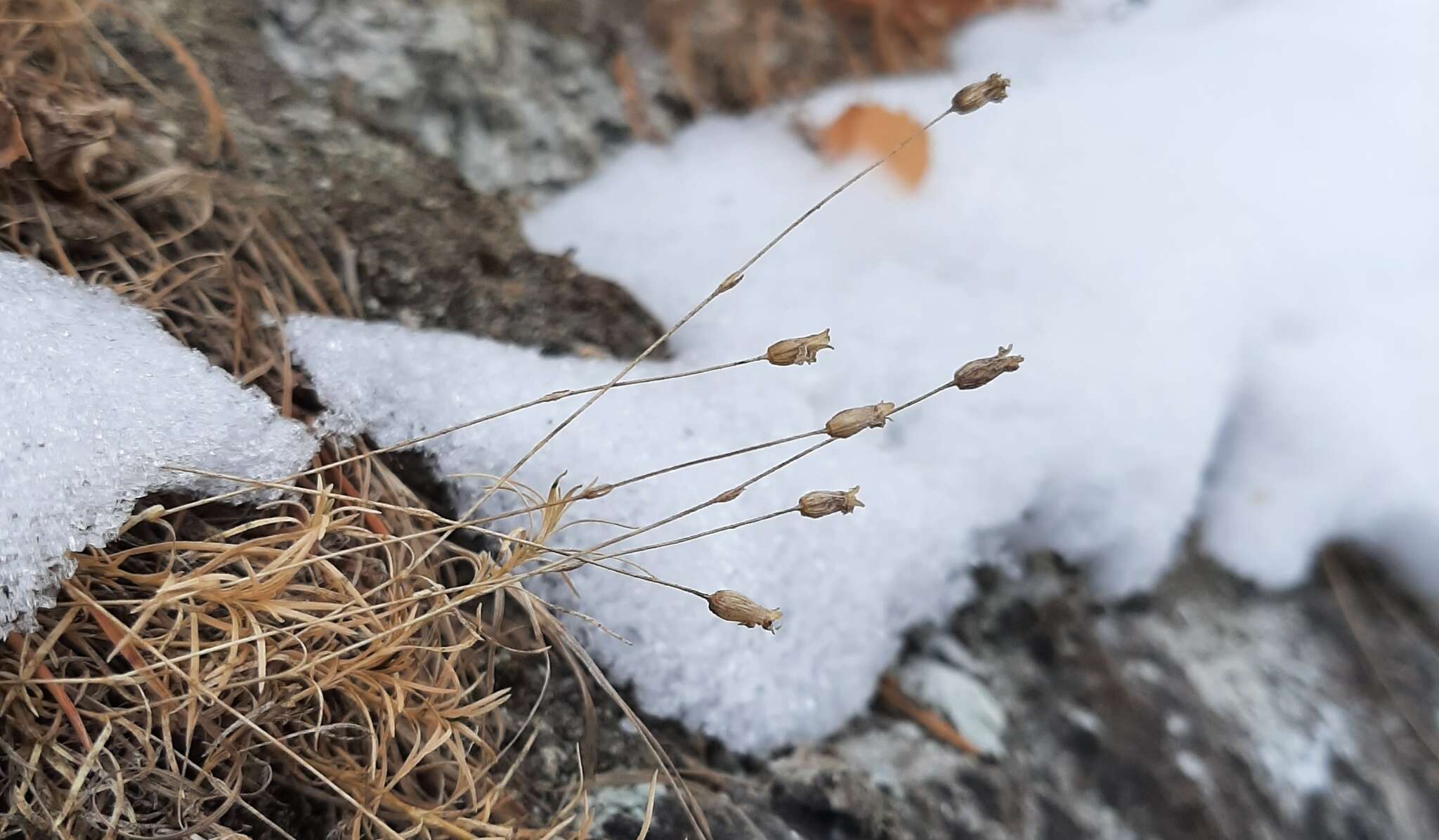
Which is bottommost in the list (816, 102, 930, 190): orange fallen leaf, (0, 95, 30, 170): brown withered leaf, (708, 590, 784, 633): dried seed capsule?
(816, 102, 930, 190): orange fallen leaf

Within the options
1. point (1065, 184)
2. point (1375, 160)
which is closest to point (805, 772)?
point (1065, 184)

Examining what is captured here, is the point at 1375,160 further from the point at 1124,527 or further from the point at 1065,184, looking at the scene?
the point at 1124,527

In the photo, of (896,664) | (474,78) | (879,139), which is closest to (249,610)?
(896,664)

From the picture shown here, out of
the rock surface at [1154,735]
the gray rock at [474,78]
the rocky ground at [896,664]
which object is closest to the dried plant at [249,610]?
the rocky ground at [896,664]

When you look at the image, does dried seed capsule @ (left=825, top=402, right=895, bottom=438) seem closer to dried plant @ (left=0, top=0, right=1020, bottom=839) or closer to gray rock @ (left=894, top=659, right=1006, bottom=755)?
dried plant @ (left=0, top=0, right=1020, bottom=839)

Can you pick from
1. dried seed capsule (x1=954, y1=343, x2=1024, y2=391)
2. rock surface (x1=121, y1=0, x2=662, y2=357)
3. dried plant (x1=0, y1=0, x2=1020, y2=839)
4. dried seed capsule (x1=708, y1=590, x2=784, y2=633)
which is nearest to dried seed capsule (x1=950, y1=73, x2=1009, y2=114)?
dried plant (x1=0, y1=0, x2=1020, y2=839)

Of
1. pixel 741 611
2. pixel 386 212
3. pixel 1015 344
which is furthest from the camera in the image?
pixel 1015 344

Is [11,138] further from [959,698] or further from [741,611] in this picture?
[959,698]

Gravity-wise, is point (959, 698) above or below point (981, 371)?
below
